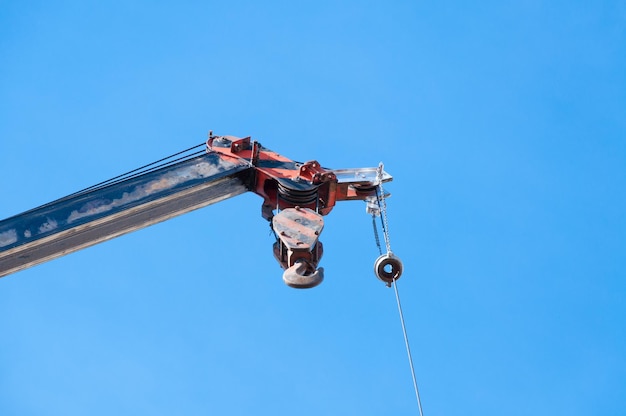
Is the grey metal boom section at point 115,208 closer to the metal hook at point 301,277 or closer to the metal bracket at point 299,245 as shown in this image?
the metal bracket at point 299,245

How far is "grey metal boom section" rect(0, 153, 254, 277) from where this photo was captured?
13.7m

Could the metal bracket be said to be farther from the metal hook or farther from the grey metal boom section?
the grey metal boom section

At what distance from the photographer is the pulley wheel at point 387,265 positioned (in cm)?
1455

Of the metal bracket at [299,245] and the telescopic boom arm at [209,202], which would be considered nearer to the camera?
the metal bracket at [299,245]

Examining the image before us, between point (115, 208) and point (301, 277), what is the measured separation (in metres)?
2.69

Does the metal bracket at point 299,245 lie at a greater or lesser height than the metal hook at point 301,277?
greater

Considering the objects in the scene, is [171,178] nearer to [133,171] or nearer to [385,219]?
[133,171]

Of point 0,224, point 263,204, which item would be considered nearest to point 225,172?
point 263,204

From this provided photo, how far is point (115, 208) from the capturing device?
1433 centimetres

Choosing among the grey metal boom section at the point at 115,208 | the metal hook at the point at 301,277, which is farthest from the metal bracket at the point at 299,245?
the grey metal boom section at the point at 115,208

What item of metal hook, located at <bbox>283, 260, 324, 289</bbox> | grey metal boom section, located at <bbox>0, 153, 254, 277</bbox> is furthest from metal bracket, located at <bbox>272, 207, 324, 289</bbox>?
grey metal boom section, located at <bbox>0, 153, 254, 277</bbox>

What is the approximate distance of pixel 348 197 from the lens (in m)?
15.9

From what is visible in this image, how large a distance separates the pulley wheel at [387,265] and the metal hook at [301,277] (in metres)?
1.39

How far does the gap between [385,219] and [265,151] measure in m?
1.89
